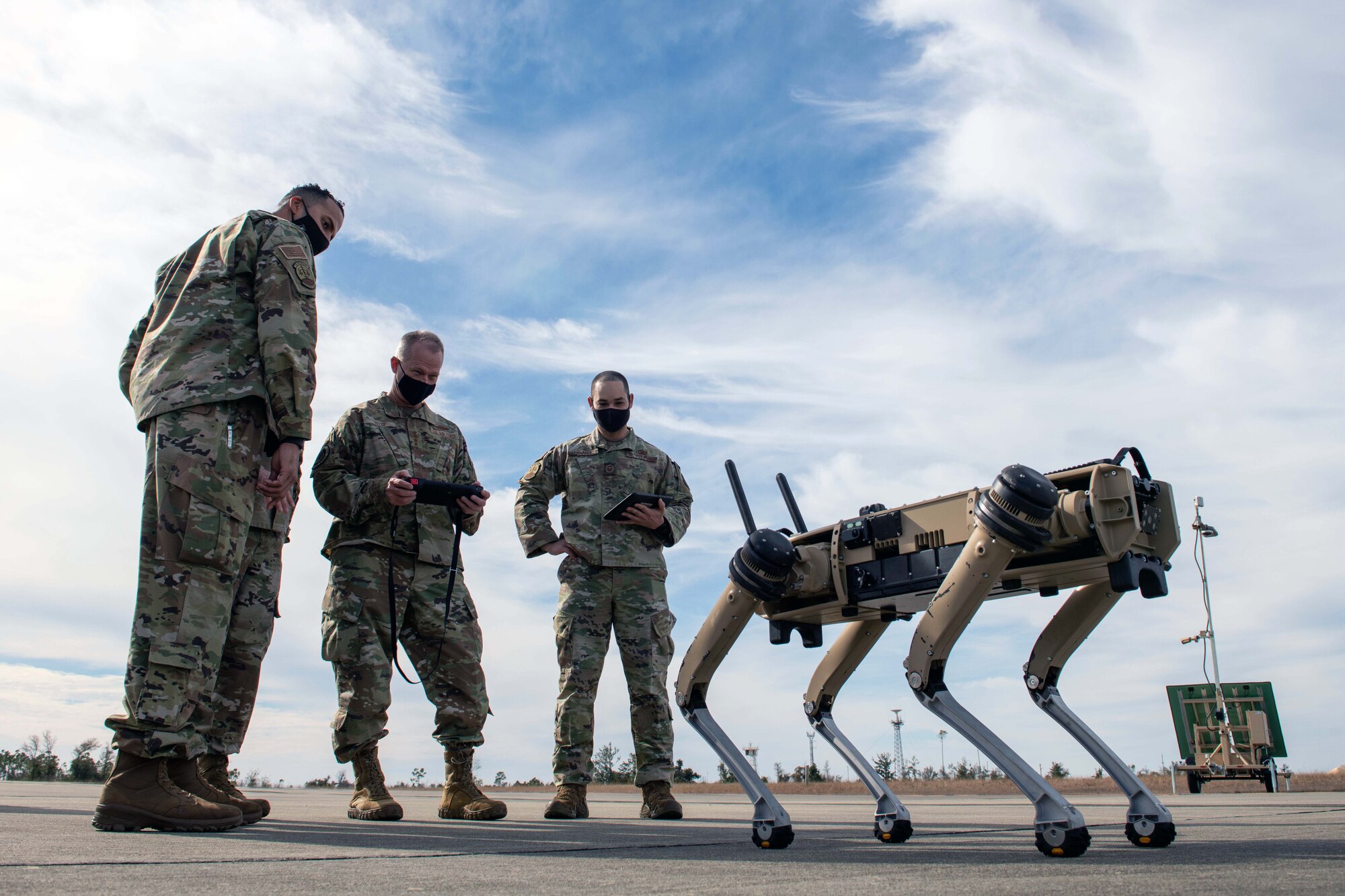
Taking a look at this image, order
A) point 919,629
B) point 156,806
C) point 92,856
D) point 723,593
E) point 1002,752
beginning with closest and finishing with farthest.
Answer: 1. point 92,856
2. point 1002,752
3. point 919,629
4. point 156,806
5. point 723,593

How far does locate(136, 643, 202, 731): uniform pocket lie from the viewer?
3.18 meters

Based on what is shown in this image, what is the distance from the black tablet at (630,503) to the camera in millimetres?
4641

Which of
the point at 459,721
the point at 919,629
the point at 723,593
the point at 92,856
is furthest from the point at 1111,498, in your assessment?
the point at 459,721

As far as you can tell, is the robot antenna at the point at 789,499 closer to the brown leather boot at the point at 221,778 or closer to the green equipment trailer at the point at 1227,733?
the brown leather boot at the point at 221,778

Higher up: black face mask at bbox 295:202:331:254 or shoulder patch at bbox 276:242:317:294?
black face mask at bbox 295:202:331:254

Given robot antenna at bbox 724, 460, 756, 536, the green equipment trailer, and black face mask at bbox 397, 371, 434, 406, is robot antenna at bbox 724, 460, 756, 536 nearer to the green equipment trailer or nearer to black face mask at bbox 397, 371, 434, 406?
black face mask at bbox 397, 371, 434, 406

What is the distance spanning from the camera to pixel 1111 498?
8.95 ft

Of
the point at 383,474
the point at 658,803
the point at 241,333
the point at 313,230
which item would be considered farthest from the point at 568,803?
the point at 313,230

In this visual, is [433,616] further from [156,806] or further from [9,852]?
[9,852]

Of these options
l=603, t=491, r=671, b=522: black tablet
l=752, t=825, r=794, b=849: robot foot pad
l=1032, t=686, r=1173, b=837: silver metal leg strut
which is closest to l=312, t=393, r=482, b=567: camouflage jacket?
l=603, t=491, r=671, b=522: black tablet

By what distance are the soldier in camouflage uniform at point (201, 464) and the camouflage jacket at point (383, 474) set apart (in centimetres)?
60

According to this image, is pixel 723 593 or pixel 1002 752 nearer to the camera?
pixel 1002 752

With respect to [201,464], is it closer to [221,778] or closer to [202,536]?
[202,536]

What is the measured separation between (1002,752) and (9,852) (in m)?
2.58
